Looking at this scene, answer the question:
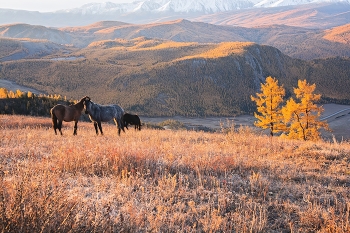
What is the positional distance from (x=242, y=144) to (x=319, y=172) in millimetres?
3763

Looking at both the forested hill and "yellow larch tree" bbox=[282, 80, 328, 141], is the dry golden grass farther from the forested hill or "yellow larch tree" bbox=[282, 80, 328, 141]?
the forested hill

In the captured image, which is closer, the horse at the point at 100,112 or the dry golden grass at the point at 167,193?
the dry golden grass at the point at 167,193

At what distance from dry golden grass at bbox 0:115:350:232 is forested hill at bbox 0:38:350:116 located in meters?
76.2

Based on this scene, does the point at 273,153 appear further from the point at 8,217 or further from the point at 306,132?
the point at 306,132

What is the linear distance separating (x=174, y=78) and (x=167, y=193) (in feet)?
334

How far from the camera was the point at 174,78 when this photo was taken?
106 metres

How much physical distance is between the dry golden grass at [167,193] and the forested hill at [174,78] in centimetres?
7621

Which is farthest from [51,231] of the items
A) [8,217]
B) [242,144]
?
[242,144]

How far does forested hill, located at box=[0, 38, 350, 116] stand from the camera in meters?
91.2

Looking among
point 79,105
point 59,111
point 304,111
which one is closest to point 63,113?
point 59,111

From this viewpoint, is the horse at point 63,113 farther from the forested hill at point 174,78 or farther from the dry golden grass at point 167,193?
the forested hill at point 174,78

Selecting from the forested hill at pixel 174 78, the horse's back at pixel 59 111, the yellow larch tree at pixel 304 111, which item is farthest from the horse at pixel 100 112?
the forested hill at pixel 174 78

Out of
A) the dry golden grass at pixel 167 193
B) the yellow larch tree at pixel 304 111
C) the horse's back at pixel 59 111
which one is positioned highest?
the horse's back at pixel 59 111

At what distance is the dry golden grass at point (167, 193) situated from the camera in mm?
3391
